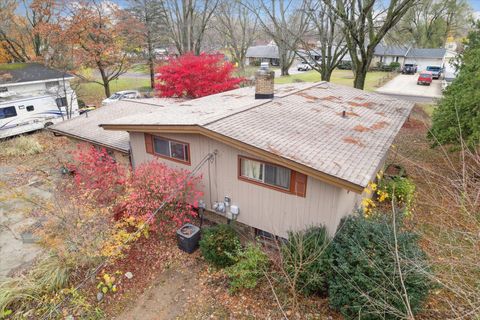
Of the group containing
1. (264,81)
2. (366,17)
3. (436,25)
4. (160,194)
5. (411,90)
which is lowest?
(160,194)

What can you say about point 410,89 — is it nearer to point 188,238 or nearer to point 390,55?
point 390,55

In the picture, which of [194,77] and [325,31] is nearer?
[194,77]

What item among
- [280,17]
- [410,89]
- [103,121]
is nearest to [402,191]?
[103,121]

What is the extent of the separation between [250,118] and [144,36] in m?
27.0

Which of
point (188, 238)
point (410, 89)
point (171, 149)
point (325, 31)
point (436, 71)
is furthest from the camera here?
point (436, 71)

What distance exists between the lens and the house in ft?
24.2

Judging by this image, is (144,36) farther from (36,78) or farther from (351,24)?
(351,24)

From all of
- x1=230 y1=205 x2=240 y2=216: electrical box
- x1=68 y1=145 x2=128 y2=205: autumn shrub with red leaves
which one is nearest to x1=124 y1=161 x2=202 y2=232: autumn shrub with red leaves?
→ x1=230 y1=205 x2=240 y2=216: electrical box

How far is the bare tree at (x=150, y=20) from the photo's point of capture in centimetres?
3167

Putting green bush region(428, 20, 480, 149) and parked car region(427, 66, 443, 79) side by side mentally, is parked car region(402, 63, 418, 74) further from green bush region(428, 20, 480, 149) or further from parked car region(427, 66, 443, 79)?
green bush region(428, 20, 480, 149)

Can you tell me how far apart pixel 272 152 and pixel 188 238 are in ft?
13.6

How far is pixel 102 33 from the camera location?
27047 mm

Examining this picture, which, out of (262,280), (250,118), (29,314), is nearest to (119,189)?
(29,314)

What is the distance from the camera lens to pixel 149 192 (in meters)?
9.16
